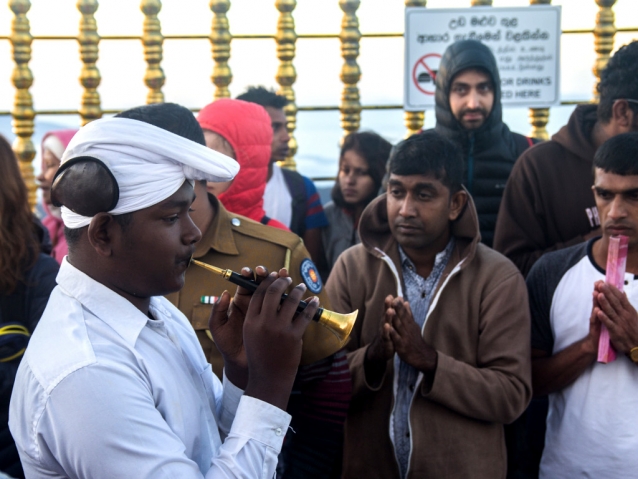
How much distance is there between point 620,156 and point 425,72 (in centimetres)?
236

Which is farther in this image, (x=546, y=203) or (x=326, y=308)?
(x=546, y=203)

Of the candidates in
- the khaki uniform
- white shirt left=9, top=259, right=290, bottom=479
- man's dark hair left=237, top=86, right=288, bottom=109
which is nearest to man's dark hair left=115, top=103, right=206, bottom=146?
the khaki uniform

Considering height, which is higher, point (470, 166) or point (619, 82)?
point (619, 82)

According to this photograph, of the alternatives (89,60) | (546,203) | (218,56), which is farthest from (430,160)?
(89,60)

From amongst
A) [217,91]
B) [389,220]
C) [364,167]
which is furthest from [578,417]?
[217,91]

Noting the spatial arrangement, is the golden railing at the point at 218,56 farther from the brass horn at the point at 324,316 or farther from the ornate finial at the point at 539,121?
the brass horn at the point at 324,316

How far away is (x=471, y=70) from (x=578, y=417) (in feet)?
5.75

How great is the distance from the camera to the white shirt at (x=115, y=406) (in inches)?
47.0

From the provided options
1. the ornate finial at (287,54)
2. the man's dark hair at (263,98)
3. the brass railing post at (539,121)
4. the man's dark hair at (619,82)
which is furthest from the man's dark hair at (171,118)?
the brass railing post at (539,121)

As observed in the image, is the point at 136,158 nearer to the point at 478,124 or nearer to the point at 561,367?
the point at 561,367

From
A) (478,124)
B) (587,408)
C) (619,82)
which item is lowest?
(587,408)

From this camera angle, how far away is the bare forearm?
2336mm

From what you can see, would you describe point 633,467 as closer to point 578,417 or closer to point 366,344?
point 578,417

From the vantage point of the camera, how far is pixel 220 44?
5375 millimetres
